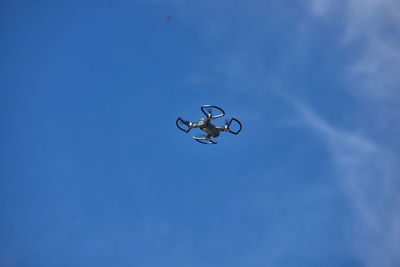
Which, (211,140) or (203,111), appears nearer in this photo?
(203,111)

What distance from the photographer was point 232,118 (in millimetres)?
48562

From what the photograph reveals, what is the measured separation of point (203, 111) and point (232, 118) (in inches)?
154

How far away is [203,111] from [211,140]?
209 inches

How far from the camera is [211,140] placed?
168 ft

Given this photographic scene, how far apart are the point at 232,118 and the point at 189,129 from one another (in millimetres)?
5766

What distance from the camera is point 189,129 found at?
5003 cm

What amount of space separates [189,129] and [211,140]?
11.1 feet

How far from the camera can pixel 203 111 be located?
4738 centimetres

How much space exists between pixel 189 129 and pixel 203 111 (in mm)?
3860
